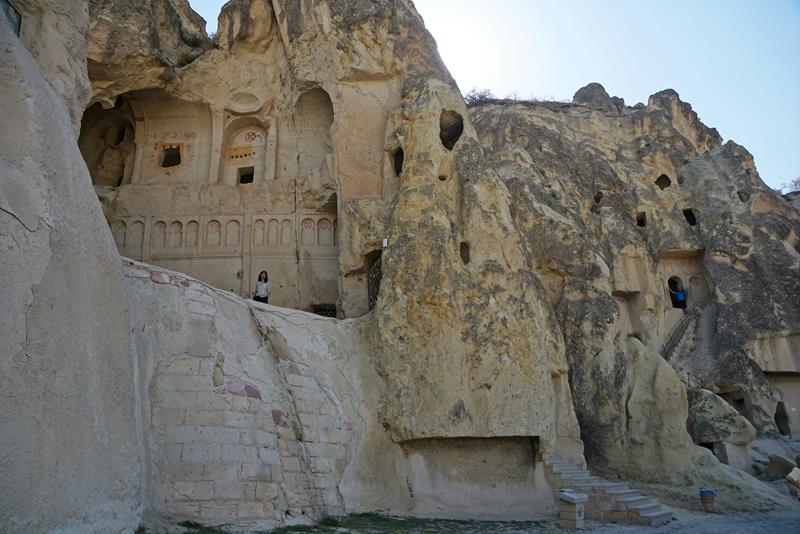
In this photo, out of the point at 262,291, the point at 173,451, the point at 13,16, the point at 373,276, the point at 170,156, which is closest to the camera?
the point at 173,451

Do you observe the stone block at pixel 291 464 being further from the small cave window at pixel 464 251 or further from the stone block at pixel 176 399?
the small cave window at pixel 464 251

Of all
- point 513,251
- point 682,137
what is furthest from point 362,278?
point 682,137

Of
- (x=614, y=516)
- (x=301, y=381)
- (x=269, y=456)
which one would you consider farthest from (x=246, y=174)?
(x=614, y=516)

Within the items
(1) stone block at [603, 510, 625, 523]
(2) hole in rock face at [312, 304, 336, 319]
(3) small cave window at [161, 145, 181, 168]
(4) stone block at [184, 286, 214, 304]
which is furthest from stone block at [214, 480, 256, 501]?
(3) small cave window at [161, 145, 181, 168]

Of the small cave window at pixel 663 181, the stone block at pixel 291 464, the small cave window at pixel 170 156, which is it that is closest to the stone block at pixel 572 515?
the stone block at pixel 291 464

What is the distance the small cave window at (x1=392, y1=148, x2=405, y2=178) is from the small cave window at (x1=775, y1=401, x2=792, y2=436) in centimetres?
1240

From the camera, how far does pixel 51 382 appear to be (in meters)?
5.52

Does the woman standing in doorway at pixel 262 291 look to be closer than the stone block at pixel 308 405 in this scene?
No

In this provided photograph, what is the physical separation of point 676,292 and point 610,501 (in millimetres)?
11248

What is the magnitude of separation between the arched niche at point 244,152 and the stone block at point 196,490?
10933 mm

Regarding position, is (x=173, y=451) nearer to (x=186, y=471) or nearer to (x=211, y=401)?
(x=186, y=471)

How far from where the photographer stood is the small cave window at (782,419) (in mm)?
17250

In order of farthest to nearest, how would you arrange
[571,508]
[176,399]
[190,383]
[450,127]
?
1. [450,127]
2. [571,508]
3. [190,383]
4. [176,399]

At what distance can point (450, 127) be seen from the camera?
579 inches
